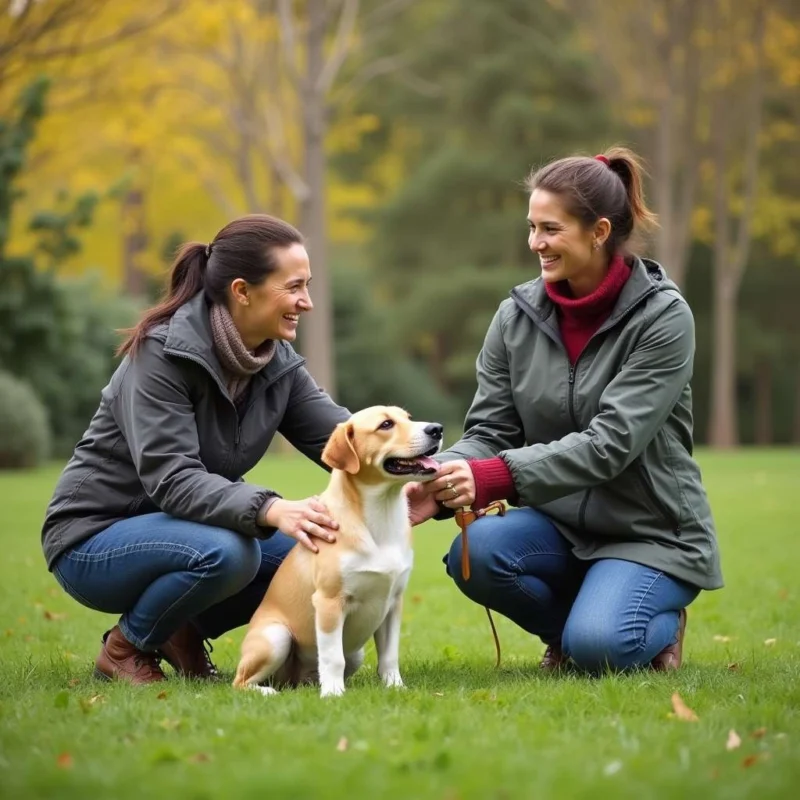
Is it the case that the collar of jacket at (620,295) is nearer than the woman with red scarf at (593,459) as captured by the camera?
No

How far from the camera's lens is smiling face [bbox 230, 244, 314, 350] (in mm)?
4836

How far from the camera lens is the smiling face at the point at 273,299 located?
484cm

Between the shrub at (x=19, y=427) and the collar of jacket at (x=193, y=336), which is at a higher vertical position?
the collar of jacket at (x=193, y=336)

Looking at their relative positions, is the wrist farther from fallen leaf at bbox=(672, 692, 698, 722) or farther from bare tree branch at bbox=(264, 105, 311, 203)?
bare tree branch at bbox=(264, 105, 311, 203)

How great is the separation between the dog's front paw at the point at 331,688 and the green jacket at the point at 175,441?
65 cm

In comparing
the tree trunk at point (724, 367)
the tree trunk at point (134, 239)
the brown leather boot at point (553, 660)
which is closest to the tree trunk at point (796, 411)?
the tree trunk at point (724, 367)

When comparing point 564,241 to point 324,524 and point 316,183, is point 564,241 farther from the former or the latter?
point 316,183

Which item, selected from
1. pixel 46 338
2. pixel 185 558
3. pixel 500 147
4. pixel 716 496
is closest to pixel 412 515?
pixel 185 558

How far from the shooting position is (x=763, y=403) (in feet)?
111

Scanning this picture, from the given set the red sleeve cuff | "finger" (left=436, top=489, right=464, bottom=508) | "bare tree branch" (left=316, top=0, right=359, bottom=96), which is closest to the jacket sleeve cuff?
"finger" (left=436, top=489, right=464, bottom=508)

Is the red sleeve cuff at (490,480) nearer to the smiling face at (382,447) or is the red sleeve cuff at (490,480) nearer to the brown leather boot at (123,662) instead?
the smiling face at (382,447)

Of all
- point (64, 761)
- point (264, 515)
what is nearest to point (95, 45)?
point (264, 515)

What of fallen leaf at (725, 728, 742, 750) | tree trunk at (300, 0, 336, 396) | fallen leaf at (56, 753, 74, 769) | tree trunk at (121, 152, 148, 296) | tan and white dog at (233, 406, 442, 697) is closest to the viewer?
fallen leaf at (56, 753, 74, 769)

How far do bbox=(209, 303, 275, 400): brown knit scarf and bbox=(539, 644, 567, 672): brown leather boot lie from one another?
1794mm
